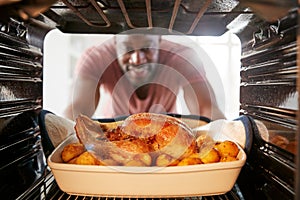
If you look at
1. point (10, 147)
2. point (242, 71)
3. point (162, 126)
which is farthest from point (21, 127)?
point (242, 71)

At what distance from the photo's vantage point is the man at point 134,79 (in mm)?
1433

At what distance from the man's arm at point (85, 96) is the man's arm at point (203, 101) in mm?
436

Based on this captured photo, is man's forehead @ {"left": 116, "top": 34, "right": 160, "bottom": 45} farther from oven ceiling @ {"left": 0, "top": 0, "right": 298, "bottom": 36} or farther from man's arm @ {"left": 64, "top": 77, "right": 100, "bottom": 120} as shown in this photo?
man's arm @ {"left": 64, "top": 77, "right": 100, "bottom": 120}

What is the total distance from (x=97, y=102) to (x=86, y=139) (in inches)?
33.8

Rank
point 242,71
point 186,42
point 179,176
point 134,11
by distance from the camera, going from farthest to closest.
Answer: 1. point 186,42
2. point 242,71
3. point 134,11
4. point 179,176

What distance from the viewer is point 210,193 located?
2.29ft

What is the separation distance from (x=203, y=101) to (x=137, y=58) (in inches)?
18.1

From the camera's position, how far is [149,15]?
76cm

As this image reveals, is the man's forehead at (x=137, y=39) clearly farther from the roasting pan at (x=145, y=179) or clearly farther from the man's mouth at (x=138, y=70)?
the roasting pan at (x=145, y=179)

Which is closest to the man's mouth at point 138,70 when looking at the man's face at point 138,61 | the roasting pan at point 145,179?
the man's face at point 138,61

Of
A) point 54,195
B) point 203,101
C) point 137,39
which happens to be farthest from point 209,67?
point 54,195

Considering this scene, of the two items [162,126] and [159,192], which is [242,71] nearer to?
[162,126]

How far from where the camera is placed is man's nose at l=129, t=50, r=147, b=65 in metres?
1.60

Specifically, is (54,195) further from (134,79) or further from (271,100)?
(134,79)
